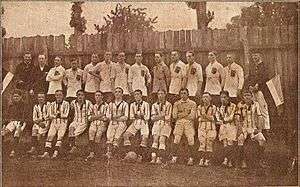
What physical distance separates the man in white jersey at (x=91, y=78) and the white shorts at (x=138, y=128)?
25cm

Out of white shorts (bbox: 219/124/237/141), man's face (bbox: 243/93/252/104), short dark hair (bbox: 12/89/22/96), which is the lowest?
white shorts (bbox: 219/124/237/141)

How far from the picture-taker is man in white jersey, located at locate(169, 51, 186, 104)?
8.60 feet

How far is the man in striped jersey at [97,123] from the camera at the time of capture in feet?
8.51

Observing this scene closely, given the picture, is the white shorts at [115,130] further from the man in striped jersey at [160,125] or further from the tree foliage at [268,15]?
the tree foliage at [268,15]

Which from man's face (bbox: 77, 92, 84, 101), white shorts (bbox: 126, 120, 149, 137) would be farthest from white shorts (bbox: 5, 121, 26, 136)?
white shorts (bbox: 126, 120, 149, 137)

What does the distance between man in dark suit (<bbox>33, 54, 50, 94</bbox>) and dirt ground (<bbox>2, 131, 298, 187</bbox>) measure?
0.35m

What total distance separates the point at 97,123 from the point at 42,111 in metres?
0.29

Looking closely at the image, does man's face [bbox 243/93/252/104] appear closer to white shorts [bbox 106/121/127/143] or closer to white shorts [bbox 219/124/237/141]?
white shorts [bbox 219/124/237/141]

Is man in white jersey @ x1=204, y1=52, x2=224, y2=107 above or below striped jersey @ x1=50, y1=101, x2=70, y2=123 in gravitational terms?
above

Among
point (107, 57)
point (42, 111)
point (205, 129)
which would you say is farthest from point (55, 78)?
point (205, 129)

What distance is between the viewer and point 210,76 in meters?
2.63

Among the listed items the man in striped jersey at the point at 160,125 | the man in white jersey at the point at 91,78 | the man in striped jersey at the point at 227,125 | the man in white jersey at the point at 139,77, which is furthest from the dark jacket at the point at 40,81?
the man in striped jersey at the point at 227,125

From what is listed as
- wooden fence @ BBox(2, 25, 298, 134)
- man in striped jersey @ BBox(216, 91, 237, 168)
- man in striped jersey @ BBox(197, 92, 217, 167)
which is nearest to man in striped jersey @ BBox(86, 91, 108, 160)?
wooden fence @ BBox(2, 25, 298, 134)

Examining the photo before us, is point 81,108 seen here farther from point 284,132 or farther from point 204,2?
point 284,132
